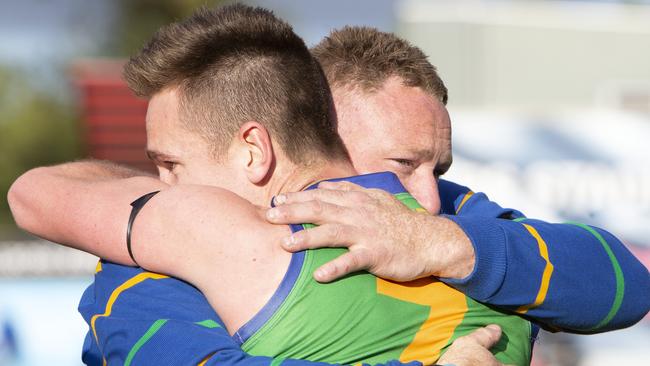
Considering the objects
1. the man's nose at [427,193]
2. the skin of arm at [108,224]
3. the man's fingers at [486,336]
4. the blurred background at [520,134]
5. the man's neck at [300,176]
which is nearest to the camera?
the skin of arm at [108,224]

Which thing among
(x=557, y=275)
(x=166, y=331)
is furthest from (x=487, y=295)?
(x=166, y=331)

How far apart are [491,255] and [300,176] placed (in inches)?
18.3

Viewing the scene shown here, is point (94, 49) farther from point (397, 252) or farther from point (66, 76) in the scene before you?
point (397, 252)

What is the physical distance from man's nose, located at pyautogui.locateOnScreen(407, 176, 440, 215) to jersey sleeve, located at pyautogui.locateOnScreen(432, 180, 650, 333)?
25cm

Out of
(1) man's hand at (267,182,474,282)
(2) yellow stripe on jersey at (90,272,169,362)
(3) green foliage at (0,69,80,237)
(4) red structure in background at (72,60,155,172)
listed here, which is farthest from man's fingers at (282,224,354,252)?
(3) green foliage at (0,69,80,237)

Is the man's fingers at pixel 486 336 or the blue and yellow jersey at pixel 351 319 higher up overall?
the blue and yellow jersey at pixel 351 319

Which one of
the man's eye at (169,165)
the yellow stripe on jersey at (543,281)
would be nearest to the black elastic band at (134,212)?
the man's eye at (169,165)

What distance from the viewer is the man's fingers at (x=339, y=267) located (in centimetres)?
198

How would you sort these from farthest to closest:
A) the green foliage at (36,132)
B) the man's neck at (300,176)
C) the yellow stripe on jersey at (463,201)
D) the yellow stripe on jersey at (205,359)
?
the green foliage at (36,132) < the yellow stripe on jersey at (463,201) < the man's neck at (300,176) < the yellow stripe on jersey at (205,359)

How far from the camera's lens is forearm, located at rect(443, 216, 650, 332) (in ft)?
7.04

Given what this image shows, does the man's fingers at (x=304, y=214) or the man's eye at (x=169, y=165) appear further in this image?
the man's eye at (x=169, y=165)

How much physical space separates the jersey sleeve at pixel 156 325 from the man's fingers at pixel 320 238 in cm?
22

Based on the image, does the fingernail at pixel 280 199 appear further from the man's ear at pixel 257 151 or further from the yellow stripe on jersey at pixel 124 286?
the yellow stripe on jersey at pixel 124 286

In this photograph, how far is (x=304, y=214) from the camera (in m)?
2.04
